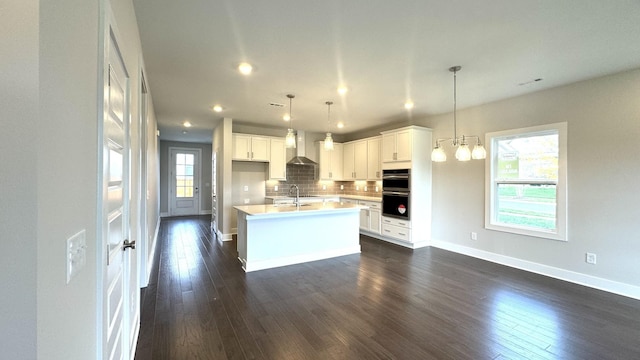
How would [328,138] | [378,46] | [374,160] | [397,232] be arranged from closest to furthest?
[378,46]
[328,138]
[397,232]
[374,160]

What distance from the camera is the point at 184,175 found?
9.50m


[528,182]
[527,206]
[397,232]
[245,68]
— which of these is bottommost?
[397,232]

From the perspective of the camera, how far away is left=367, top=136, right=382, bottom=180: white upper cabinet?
6359mm

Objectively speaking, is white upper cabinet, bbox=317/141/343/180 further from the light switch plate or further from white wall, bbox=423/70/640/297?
the light switch plate

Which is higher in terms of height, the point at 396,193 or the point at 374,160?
the point at 374,160

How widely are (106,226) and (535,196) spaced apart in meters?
5.09

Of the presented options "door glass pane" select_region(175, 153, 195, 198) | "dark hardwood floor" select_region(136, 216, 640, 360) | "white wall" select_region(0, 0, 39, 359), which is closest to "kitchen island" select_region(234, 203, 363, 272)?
"dark hardwood floor" select_region(136, 216, 640, 360)

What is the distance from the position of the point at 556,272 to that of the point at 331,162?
499cm

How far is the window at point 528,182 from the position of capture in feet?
12.6

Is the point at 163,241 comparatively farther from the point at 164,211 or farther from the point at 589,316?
the point at 589,316

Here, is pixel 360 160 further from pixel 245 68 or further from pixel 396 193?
pixel 245 68

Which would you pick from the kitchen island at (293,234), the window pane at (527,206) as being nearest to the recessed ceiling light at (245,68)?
the kitchen island at (293,234)

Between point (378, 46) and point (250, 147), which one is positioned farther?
point (250, 147)

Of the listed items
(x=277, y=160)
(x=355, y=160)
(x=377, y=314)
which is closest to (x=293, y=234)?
(x=377, y=314)
